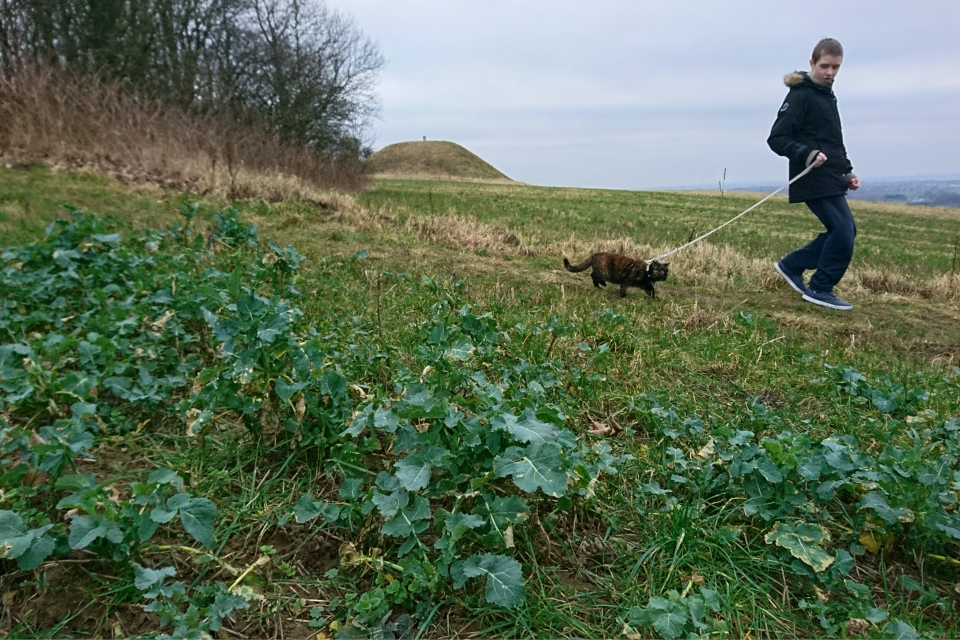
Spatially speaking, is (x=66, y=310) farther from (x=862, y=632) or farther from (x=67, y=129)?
(x=67, y=129)

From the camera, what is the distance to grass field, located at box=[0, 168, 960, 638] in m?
1.70

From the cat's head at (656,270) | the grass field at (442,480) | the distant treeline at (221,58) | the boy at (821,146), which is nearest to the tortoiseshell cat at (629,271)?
the cat's head at (656,270)

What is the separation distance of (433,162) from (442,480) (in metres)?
59.4

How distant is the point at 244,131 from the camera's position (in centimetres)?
1638

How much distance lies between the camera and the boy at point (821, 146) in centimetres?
556

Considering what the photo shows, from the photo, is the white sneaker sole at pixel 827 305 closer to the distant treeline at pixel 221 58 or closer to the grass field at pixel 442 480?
the grass field at pixel 442 480

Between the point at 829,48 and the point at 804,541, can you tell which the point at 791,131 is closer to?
the point at 829,48

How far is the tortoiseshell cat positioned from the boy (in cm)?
160

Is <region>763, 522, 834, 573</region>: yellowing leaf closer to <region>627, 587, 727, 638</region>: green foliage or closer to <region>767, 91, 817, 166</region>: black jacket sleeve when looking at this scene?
<region>627, 587, 727, 638</region>: green foliage

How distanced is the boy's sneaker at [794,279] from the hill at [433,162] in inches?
1925

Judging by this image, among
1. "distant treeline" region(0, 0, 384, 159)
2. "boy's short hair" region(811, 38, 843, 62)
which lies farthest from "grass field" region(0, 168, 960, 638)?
"distant treeline" region(0, 0, 384, 159)

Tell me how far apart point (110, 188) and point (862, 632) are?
9.95m

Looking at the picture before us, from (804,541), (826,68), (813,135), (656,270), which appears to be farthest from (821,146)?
(804,541)

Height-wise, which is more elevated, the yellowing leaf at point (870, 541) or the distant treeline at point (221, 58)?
the distant treeline at point (221, 58)
